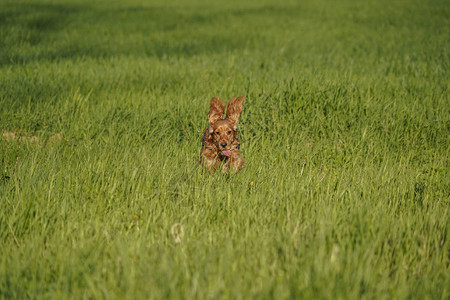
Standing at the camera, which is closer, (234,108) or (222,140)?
(222,140)

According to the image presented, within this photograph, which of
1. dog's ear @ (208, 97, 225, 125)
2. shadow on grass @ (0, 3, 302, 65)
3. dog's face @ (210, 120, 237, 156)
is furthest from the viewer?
shadow on grass @ (0, 3, 302, 65)

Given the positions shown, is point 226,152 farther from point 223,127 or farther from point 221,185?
point 221,185

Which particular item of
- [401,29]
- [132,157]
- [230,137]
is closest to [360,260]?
[230,137]

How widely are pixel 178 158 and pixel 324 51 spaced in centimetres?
771

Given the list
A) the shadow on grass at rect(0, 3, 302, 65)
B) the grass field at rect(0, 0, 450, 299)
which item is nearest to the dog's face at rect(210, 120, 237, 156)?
the grass field at rect(0, 0, 450, 299)

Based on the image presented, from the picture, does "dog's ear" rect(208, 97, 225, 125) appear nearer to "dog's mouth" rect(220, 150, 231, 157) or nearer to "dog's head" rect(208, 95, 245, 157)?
"dog's head" rect(208, 95, 245, 157)

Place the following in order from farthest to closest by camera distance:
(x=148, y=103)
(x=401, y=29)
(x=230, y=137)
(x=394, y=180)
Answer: (x=401, y=29) < (x=148, y=103) < (x=394, y=180) < (x=230, y=137)

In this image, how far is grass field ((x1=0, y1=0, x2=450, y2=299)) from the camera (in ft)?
6.82

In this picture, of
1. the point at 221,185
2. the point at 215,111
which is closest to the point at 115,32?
the point at 215,111

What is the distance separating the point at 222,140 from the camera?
3279mm

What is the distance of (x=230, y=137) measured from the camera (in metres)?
3.32

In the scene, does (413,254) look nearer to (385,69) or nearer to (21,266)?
(21,266)

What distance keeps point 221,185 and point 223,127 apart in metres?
0.50

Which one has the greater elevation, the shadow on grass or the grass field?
the shadow on grass
